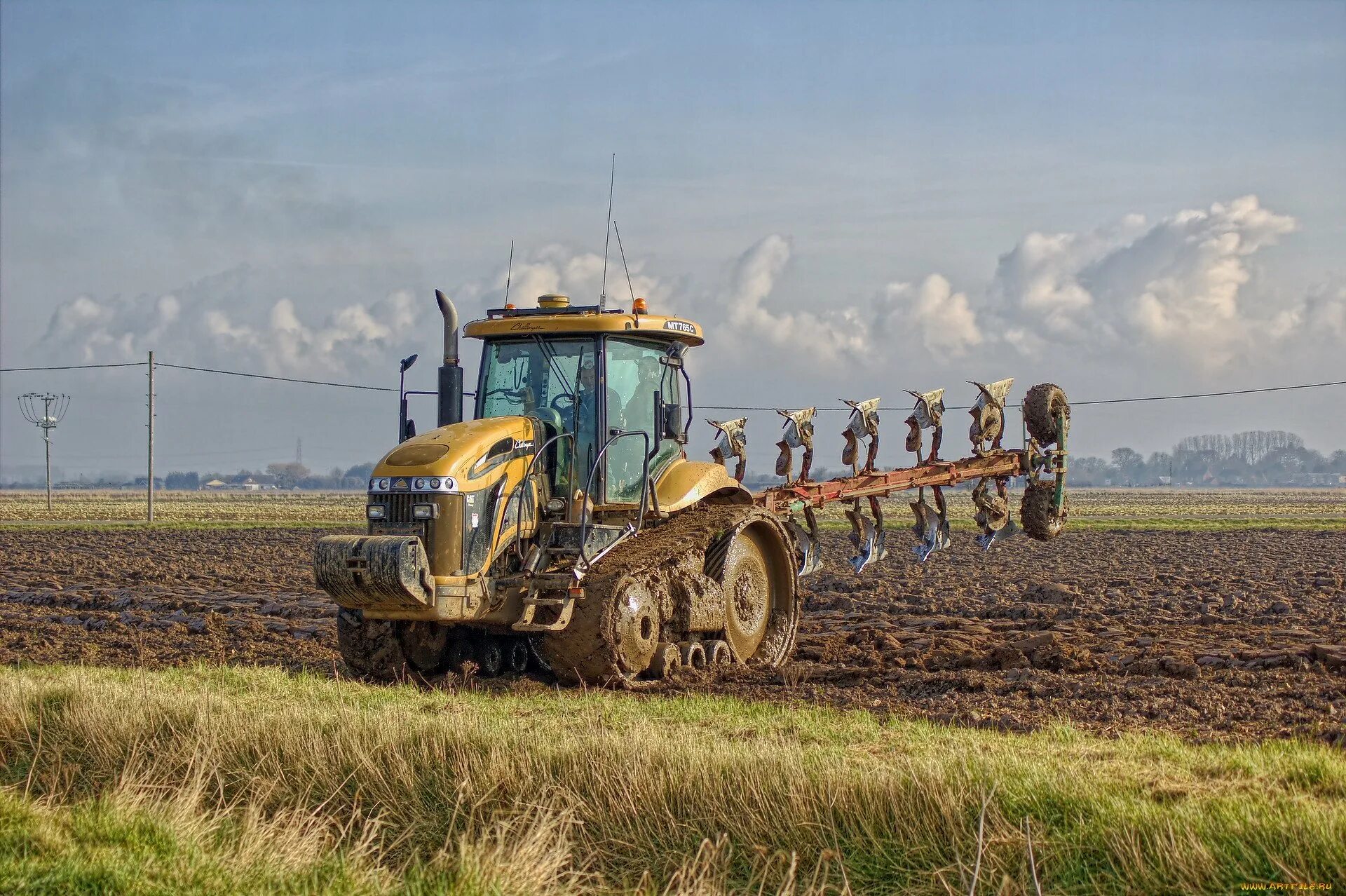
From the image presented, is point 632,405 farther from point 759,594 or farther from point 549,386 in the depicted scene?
point 759,594

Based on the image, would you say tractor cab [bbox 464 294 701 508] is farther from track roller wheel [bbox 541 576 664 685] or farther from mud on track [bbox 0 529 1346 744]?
mud on track [bbox 0 529 1346 744]

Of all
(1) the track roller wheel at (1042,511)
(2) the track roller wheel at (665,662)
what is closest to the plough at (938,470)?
(1) the track roller wheel at (1042,511)

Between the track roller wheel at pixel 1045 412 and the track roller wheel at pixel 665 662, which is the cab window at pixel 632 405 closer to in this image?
Result: the track roller wheel at pixel 665 662

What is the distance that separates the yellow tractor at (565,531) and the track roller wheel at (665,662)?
0.02 metres

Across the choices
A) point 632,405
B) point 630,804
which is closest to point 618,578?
point 632,405

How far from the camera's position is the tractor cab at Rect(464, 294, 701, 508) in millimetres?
12305

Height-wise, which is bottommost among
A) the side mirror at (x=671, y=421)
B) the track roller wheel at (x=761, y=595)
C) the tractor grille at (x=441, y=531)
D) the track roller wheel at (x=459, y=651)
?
the track roller wheel at (x=459, y=651)

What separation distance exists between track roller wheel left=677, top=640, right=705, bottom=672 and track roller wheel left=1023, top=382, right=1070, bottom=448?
5.82 m

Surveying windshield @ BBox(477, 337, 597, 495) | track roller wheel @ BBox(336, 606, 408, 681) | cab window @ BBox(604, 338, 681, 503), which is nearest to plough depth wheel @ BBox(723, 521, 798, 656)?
cab window @ BBox(604, 338, 681, 503)

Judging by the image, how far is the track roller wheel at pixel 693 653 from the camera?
12.4 metres

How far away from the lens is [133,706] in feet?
33.3

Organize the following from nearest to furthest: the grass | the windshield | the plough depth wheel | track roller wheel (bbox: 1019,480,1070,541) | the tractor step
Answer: the grass → the tractor step → the windshield → the plough depth wheel → track roller wheel (bbox: 1019,480,1070,541)

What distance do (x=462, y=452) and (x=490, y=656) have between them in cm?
220

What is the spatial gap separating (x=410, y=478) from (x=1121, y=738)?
590 centimetres
